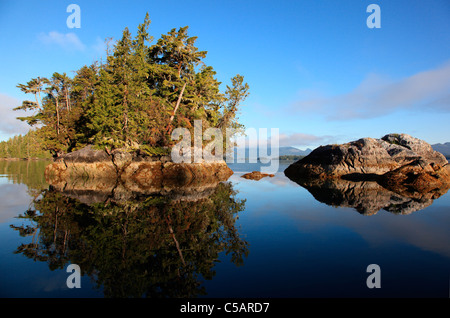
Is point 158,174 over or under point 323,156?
under

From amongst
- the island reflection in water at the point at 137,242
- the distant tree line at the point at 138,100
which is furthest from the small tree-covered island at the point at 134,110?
the island reflection in water at the point at 137,242

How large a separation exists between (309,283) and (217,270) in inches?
82.7

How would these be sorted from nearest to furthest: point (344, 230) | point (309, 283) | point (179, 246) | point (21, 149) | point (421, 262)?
point (309, 283)
point (421, 262)
point (179, 246)
point (344, 230)
point (21, 149)

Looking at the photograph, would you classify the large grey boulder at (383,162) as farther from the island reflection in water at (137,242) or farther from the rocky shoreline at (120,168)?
the island reflection in water at (137,242)

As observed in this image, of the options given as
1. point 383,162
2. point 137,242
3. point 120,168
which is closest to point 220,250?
point 137,242

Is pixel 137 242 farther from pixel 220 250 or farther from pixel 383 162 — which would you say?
pixel 383 162

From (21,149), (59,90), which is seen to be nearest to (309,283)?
(59,90)

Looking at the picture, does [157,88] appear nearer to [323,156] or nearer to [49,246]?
[323,156]

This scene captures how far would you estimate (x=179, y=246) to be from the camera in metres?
6.75

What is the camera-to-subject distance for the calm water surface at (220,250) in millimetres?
4617

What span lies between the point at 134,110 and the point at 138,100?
1391 millimetres

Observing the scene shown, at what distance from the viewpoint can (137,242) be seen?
696cm

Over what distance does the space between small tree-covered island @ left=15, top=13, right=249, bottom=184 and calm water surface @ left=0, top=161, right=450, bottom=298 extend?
13998 mm

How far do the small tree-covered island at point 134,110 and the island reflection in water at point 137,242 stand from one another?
13.8 m
